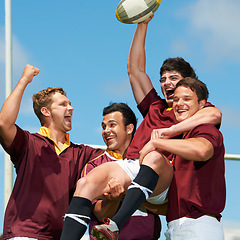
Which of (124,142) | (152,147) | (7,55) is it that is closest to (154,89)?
(124,142)

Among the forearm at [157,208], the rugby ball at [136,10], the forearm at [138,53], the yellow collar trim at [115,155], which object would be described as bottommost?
the forearm at [157,208]

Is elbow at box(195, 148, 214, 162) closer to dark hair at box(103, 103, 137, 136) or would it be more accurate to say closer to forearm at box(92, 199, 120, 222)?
forearm at box(92, 199, 120, 222)

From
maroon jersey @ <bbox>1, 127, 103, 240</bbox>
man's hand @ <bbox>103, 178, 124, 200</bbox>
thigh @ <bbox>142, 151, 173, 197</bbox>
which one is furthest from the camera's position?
maroon jersey @ <bbox>1, 127, 103, 240</bbox>

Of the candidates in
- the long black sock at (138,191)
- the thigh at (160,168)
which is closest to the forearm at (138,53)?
the thigh at (160,168)

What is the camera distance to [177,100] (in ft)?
13.1

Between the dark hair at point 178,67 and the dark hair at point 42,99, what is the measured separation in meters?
1.12

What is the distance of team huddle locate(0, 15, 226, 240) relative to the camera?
3.57 meters

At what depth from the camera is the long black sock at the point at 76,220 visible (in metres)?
3.49

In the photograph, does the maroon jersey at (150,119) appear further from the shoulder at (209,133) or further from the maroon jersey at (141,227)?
the maroon jersey at (141,227)

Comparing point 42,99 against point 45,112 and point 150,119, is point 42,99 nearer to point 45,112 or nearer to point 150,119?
point 45,112

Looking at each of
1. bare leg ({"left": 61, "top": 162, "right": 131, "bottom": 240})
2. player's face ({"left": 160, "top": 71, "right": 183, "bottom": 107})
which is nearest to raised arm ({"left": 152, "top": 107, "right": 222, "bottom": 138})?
bare leg ({"left": 61, "top": 162, "right": 131, "bottom": 240})

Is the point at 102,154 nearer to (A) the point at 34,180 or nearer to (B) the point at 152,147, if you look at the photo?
(A) the point at 34,180

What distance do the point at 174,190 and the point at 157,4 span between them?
2.06 metres

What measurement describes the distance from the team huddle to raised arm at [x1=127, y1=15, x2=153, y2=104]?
0.4 inches
